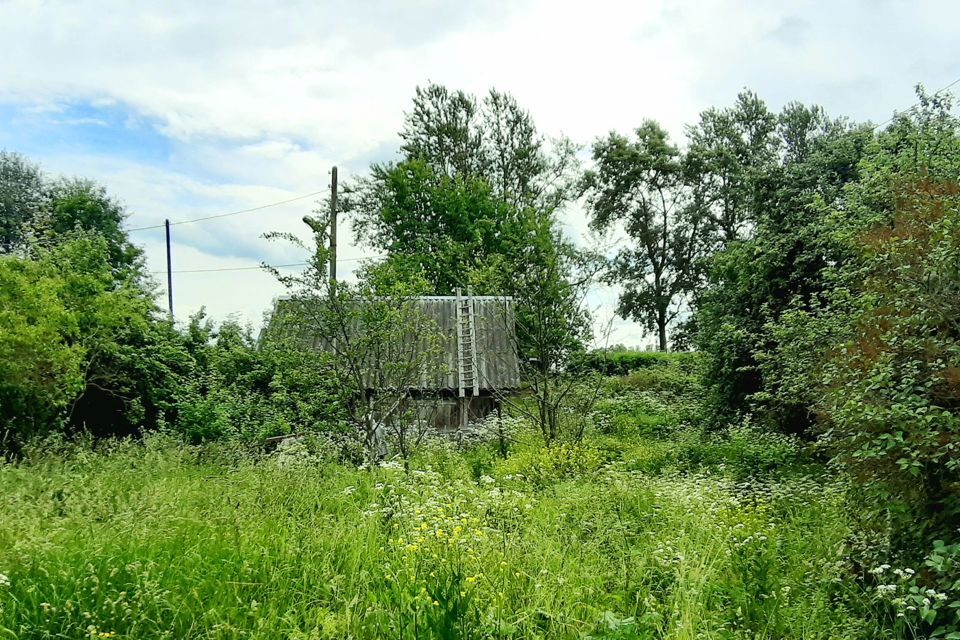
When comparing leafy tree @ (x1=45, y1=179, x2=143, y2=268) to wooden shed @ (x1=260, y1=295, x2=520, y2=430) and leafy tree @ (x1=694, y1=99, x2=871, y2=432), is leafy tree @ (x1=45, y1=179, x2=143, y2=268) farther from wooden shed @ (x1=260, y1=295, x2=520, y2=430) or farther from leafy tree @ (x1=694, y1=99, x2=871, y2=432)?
leafy tree @ (x1=694, y1=99, x2=871, y2=432)

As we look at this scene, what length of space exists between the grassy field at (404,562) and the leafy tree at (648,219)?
2506 cm

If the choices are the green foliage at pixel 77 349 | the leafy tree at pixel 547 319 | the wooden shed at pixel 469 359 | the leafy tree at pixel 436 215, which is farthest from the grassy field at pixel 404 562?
the leafy tree at pixel 436 215

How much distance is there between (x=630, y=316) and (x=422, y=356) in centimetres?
2355

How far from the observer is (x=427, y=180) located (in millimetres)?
25734

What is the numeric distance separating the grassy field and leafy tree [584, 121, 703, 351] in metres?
25.1

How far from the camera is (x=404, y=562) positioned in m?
3.73

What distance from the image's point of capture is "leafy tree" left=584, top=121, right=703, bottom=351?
2938 cm

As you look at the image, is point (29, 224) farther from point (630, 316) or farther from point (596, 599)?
point (630, 316)

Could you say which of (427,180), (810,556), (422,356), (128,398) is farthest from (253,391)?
Result: (427,180)

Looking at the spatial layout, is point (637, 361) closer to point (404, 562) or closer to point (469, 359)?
point (469, 359)

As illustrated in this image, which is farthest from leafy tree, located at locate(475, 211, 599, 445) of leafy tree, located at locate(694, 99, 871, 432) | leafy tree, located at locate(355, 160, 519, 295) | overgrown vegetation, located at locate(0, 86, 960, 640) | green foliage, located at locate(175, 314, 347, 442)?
leafy tree, located at locate(355, 160, 519, 295)

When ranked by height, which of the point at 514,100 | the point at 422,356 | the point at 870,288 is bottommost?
the point at 422,356

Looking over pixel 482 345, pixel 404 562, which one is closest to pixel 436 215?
pixel 482 345

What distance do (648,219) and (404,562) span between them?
2906 centimetres
